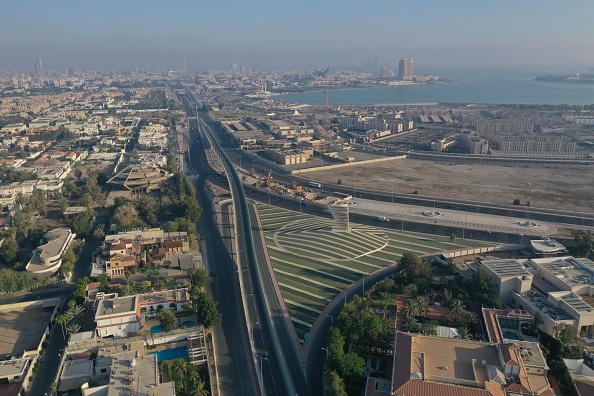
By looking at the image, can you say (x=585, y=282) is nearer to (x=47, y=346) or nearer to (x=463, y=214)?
(x=463, y=214)

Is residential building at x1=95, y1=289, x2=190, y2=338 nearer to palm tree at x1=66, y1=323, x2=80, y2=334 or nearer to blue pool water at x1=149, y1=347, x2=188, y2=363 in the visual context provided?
palm tree at x1=66, y1=323, x2=80, y2=334

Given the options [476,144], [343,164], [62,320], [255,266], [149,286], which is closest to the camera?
[62,320]

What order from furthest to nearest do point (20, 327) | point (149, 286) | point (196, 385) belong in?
point (149, 286)
point (20, 327)
point (196, 385)

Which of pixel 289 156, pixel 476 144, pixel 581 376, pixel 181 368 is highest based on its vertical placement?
pixel 476 144

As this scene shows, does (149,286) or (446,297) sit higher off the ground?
(149,286)

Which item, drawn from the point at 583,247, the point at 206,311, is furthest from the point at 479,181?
the point at 206,311

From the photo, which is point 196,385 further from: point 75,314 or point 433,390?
point 433,390

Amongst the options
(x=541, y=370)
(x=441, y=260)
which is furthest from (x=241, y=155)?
(x=541, y=370)

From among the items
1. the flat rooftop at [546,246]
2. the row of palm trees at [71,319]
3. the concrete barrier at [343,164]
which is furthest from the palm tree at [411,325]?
the concrete barrier at [343,164]
